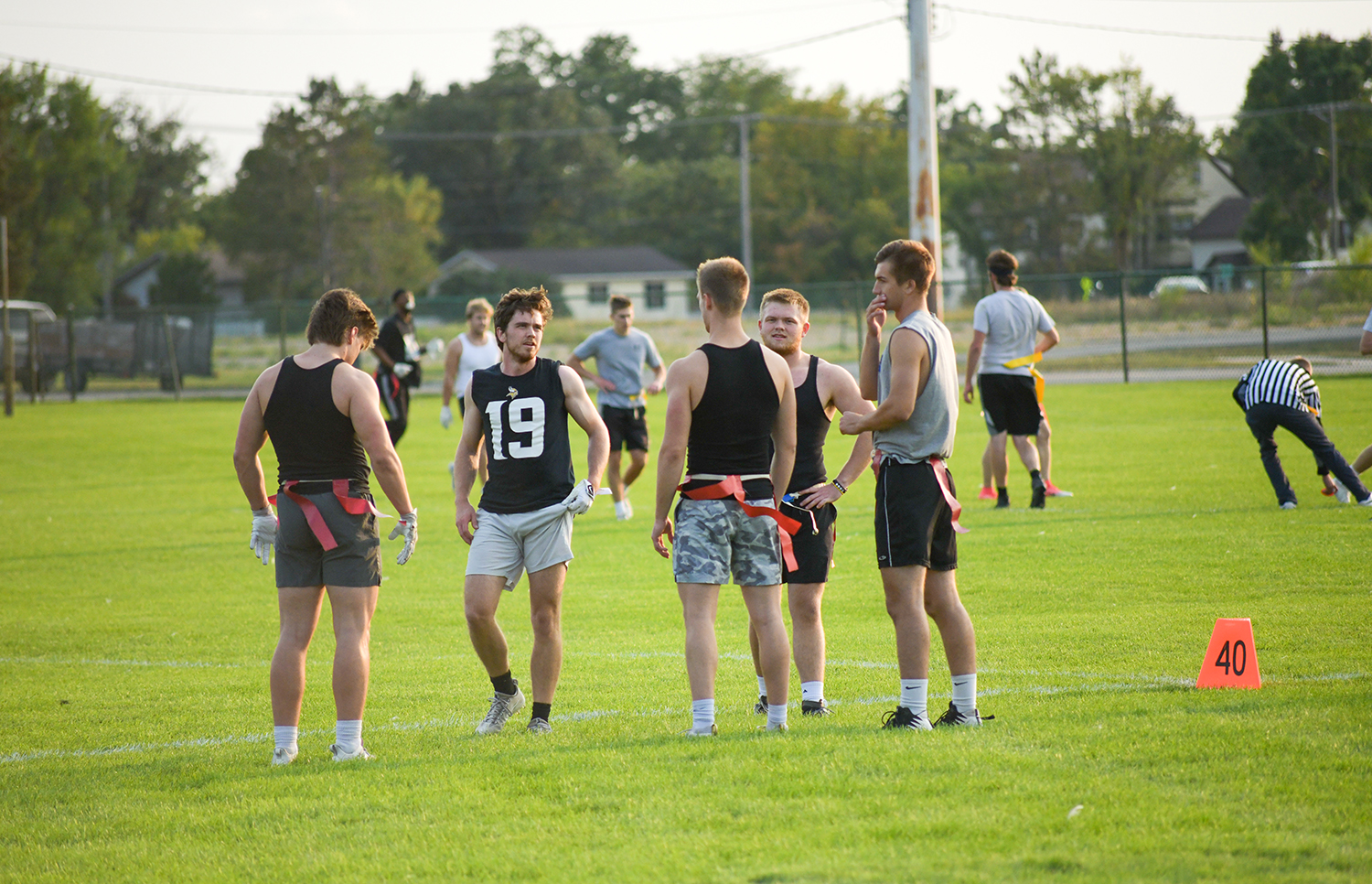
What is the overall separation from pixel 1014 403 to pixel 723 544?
24.8 feet

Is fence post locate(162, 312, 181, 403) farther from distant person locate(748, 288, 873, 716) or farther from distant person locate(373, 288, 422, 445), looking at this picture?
distant person locate(748, 288, 873, 716)

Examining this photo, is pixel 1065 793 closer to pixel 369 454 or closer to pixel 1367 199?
pixel 369 454

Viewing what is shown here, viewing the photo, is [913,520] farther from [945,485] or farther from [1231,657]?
[1231,657]

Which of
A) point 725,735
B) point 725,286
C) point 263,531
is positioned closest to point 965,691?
point 725,735

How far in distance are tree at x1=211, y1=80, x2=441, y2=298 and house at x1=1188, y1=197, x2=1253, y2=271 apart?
47.4 metres

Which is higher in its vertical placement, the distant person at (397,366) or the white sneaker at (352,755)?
the distant person at (397,366)

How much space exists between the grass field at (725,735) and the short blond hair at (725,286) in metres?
1.75

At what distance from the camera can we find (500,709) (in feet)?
19.2

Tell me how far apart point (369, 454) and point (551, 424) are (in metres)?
0.85

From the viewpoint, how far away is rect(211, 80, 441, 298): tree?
67625mm

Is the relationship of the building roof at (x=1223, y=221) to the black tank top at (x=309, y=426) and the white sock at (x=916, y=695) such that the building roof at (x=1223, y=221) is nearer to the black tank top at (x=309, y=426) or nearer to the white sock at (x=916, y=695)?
the white sock at (x=916, y=695)

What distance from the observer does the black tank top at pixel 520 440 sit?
5.66 m

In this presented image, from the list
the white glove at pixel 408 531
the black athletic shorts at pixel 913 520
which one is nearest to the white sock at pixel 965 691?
the black athletic shorts at pixel 913 520

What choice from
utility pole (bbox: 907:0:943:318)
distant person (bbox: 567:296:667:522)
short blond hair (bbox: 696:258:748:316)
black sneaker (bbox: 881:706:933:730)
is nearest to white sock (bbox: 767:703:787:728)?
black sneaker (bbox: 881:706:933:730)
